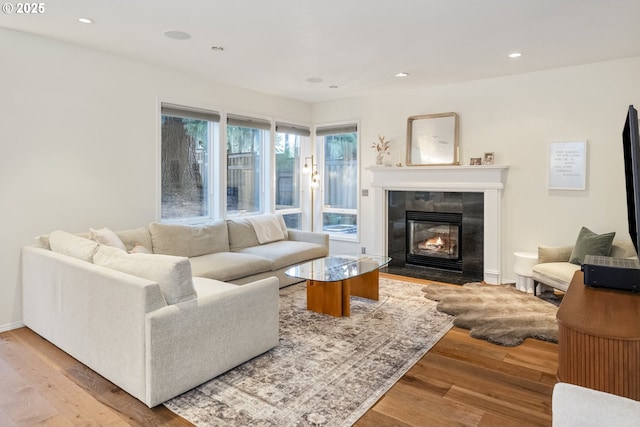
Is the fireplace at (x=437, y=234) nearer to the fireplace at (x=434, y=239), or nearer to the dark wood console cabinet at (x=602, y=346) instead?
the fireplace at (x=434, y=239)

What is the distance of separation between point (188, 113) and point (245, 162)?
3.70 feet

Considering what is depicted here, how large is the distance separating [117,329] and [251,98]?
3.89 m

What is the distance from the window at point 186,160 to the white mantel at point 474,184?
2.34 metres

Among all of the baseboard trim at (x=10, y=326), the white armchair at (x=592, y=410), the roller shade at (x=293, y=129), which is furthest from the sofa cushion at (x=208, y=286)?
the roller shade at (x=293, y=129)

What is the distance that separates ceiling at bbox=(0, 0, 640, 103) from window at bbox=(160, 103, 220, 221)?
56 centimetres

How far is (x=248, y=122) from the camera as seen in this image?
17.9 ft

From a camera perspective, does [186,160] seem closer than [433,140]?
Yes

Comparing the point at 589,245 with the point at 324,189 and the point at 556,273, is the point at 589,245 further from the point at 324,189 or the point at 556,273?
the point at 324,189

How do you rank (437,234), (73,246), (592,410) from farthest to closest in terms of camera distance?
(437,234) < (73,246) < (592,410)

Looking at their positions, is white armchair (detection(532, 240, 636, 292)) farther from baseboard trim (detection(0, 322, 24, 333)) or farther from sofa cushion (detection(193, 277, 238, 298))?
baseboard trim (detection(0, 322, 24, 333))

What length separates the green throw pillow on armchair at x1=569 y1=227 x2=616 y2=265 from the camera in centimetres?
394

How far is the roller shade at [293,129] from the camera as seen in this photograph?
5961 mm

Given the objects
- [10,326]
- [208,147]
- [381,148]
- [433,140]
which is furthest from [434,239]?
[10,326]

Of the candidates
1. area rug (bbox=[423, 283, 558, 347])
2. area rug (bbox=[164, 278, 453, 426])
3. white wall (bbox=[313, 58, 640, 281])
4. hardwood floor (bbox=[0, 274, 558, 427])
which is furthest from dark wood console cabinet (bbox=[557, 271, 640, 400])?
white wall (bbox=[313, 58, 640, 281])
